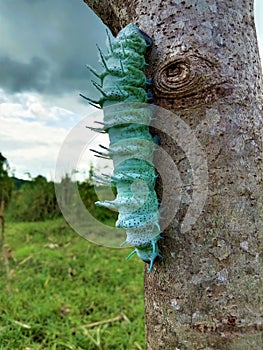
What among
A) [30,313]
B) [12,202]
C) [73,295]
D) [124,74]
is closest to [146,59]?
[124,74]

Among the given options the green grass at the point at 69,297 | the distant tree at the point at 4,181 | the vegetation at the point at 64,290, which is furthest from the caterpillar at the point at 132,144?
the distant tree at the point at 4,181

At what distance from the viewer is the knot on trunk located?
1.94 feet

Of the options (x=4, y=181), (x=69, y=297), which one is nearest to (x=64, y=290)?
(x=69, y=297)

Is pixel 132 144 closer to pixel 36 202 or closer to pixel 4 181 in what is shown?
pixel 4 181

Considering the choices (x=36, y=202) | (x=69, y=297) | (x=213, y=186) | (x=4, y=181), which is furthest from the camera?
(x=36, y=202)

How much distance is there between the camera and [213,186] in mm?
588

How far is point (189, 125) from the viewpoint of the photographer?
23.6 inches

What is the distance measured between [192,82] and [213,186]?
15 cm

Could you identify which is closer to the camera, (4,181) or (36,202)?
(4,181)

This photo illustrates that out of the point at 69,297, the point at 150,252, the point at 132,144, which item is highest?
the point at 132,144

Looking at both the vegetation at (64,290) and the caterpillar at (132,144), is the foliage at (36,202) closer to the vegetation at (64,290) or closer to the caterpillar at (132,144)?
the vegetation at (64,290)

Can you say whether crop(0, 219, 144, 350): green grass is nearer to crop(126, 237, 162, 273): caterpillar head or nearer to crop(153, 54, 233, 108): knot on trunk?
crop(126, 237, 162, 273): caterpillar head

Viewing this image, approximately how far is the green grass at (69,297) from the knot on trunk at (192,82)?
1.05 m

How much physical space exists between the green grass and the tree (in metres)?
0.92
